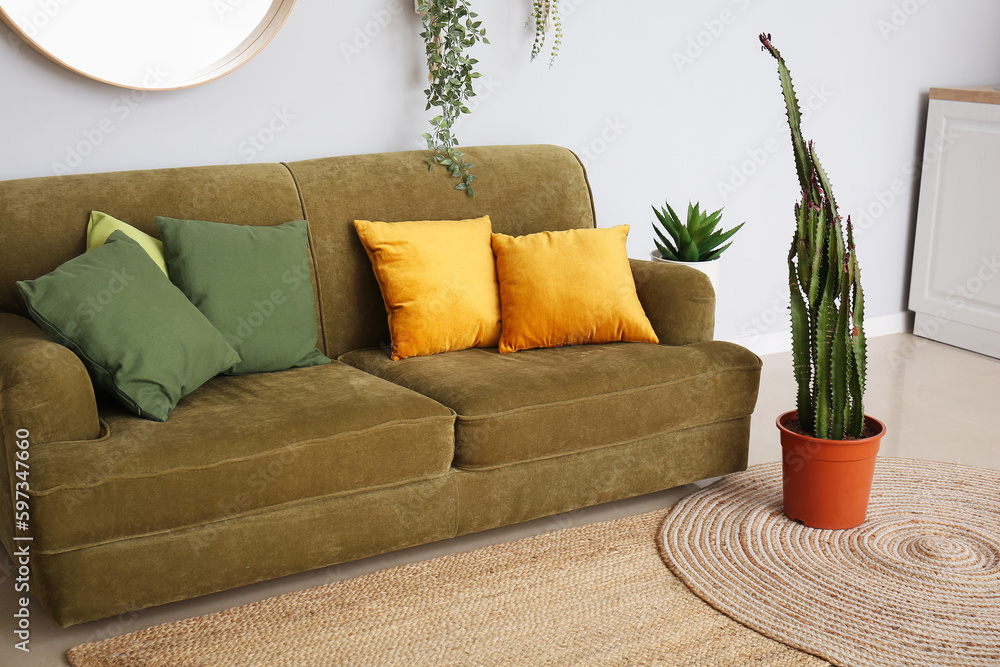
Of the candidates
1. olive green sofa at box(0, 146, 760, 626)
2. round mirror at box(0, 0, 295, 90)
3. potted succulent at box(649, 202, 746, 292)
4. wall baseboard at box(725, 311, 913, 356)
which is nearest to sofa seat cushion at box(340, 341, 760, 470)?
olive green sofa at box(0, 146, 760, 626)

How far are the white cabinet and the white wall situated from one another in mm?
110

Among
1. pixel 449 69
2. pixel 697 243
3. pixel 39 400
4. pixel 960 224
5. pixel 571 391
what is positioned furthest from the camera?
pixel 960 224

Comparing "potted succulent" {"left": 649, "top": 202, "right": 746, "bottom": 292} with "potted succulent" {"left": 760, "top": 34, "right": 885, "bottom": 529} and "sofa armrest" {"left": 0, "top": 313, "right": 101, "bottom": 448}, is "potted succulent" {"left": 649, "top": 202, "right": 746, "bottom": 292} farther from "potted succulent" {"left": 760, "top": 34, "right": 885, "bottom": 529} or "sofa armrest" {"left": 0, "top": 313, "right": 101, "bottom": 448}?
"sofa armrest" {"left": 0, "top": 313, "right": 101, "bottom": 448}

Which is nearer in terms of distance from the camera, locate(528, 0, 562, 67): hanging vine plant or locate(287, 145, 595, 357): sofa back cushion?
locate(287, 145, 595, 357): sofa back cushion

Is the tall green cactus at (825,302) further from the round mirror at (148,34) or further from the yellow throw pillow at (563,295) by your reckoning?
the round mirror at (148,34)

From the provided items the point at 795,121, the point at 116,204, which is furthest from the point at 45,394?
the point at 795,121

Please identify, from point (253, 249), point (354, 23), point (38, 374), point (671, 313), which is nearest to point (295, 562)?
point (38, 374)

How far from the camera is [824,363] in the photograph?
95.6 inches

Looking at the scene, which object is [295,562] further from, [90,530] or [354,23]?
[354,23]

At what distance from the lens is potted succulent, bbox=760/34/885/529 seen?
2.38 meters

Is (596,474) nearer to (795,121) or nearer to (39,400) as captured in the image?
(795,121)

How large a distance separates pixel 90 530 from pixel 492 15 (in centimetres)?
217

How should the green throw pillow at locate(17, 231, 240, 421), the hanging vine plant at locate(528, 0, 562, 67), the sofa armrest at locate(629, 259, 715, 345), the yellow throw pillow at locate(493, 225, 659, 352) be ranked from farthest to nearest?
1. the hanging vine plant at locate(528, 0, 562, 67)
2. the sofa armrest at locate(629, 259, 715, 345)
3. the yellow throw pillow at locate(493, 225, 659, 352)
4. the green throw pillow at locate(17, 231, 240, 421)

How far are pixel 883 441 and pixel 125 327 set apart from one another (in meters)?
2.38
